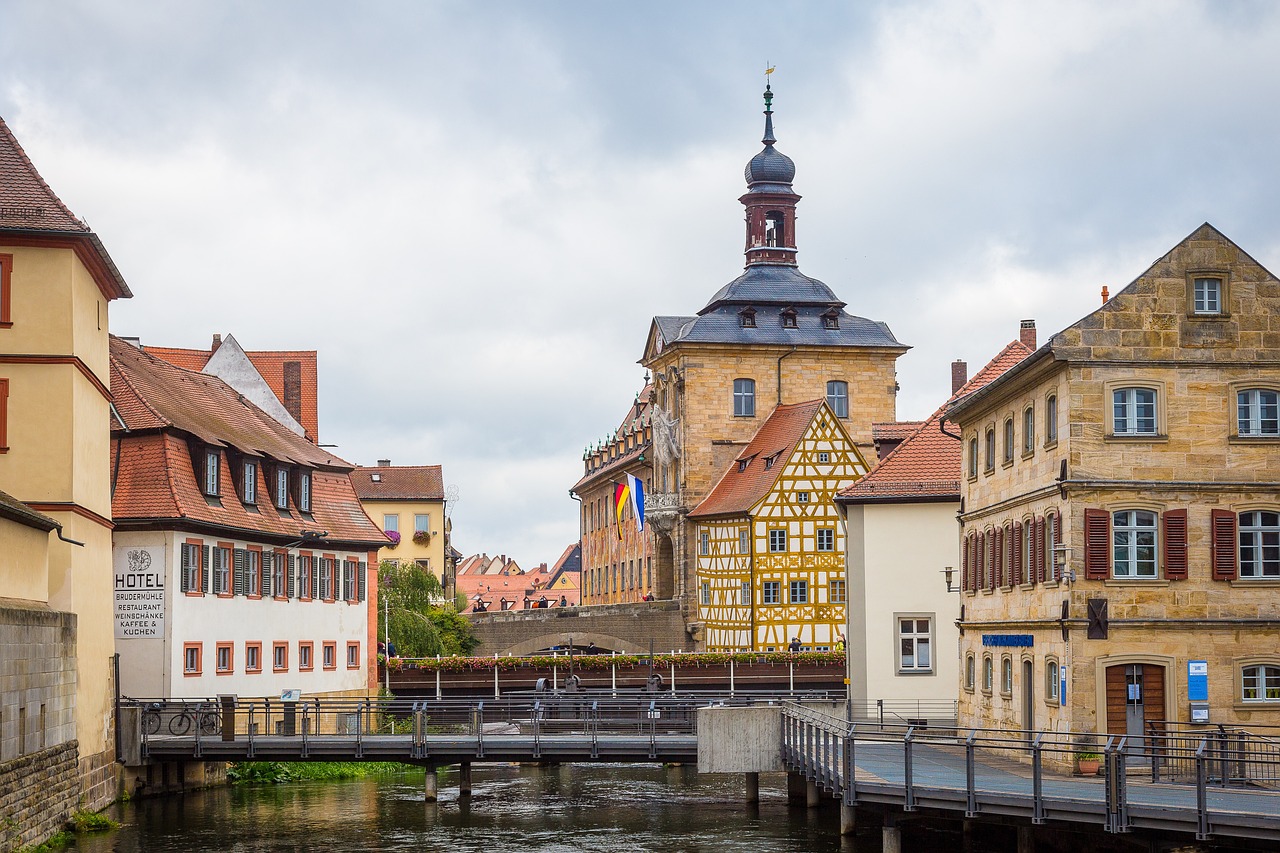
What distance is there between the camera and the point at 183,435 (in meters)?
42.2

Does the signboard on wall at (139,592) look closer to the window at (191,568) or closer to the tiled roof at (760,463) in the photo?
the window at (191,568)

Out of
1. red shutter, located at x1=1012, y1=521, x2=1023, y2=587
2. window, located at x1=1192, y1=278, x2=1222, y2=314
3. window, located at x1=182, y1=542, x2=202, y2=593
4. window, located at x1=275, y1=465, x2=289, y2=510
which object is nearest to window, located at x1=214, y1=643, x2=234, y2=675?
window, located at x1=182, y1=542, x2=202, y2=593

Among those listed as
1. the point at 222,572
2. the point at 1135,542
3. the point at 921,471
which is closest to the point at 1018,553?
the point at 1135,542

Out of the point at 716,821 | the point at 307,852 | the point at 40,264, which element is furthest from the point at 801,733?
the point at 40,264

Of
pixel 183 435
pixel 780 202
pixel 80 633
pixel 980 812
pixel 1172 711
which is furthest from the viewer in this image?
pixel 780 202

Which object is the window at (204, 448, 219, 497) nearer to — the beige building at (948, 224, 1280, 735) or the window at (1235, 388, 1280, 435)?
the beige building at (948, 224, 1280, 735)

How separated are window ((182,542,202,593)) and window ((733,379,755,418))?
37.6 m

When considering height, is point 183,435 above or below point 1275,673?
above

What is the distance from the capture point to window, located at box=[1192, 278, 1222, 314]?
31.3 metres

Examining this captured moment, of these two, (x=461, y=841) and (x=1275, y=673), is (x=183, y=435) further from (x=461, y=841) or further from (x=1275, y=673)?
→ (x=1275, y=673)

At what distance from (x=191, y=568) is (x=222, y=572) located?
1.91m

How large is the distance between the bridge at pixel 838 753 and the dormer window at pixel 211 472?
4.83m

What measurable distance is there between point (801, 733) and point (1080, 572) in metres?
5.20

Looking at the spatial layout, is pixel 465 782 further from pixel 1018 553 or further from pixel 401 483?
pixel 401 483
